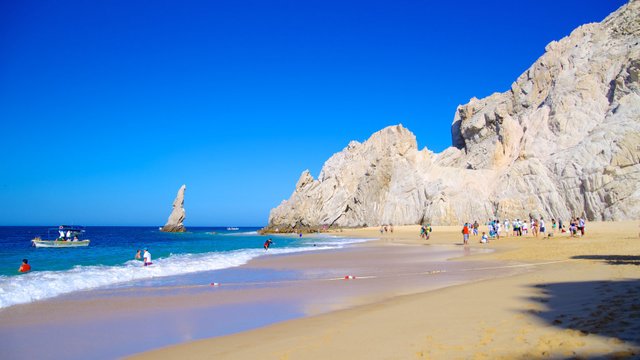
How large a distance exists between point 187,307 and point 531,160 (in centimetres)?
5698

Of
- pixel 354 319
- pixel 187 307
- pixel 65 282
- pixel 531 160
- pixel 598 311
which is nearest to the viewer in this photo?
pixel 598 311

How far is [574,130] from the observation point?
6378 cm

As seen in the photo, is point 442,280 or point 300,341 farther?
point 442,280

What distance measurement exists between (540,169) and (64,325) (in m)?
58.4

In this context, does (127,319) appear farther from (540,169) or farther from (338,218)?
(338,218)

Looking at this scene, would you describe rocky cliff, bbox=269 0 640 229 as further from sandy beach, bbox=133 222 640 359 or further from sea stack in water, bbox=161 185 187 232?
sandy beach, bbox=133 222 640 359

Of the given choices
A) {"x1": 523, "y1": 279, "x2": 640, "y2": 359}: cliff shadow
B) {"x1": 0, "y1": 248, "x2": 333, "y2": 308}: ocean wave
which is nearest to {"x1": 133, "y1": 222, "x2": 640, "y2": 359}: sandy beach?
{"x1": 523, "y1": 279, "x2": 640, "y2": 359}: cliff shadow

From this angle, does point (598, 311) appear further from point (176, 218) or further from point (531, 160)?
point (176, 218)

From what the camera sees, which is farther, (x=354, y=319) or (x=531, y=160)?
(x=531, y=160)

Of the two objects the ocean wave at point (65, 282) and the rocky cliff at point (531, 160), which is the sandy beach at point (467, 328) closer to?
the ocean wave at point (65, 282)

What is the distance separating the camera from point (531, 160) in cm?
5972

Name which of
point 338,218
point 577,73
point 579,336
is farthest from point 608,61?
point 579,336

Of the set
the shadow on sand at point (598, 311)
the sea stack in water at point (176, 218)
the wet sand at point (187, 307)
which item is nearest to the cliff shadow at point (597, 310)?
the shadow on sand at point (598, 311)

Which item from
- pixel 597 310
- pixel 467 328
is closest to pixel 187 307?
pixel 467 328
